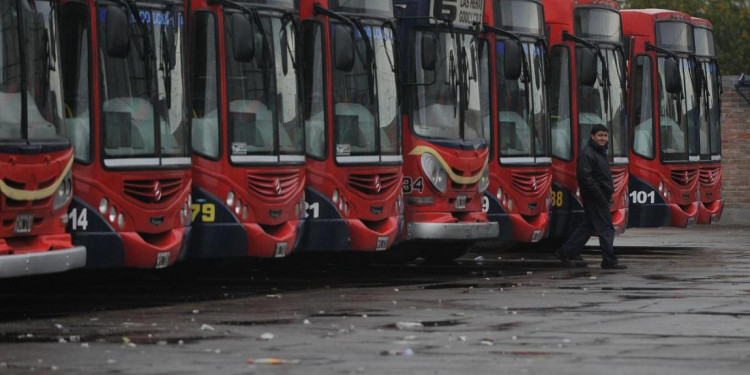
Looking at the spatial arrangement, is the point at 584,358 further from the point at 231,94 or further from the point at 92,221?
the point at 231,94

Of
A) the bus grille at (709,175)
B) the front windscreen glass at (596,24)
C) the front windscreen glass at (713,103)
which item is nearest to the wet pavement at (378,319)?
the front windscreen glass at (596,24)

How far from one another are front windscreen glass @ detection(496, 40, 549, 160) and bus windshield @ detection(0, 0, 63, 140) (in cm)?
929

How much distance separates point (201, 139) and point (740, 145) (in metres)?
25.7

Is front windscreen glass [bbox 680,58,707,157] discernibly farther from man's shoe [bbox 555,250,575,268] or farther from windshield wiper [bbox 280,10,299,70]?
windshield wiper [bbox 280,10,299,70]

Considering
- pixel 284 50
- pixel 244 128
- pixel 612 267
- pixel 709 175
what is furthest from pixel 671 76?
pixel 244 128

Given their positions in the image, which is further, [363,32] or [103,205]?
[363,32]

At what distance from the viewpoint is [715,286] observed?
19.7 m

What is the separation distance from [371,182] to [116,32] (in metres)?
4.83

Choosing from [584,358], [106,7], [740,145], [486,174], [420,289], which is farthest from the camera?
[740,145]

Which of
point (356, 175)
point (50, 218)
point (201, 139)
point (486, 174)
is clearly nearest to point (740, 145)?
point (486, 174)

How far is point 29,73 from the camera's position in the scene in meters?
14.9

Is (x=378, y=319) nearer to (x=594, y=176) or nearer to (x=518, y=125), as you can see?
A: (x=594, y=176)

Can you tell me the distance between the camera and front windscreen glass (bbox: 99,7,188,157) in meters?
16.2

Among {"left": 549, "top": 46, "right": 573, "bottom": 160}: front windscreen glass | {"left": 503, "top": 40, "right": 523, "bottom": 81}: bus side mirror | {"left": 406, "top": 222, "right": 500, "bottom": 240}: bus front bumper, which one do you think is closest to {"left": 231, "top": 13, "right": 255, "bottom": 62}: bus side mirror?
{"left": 406, "top": 222, "right": 500, "bottom": 240}: bus front bumper
